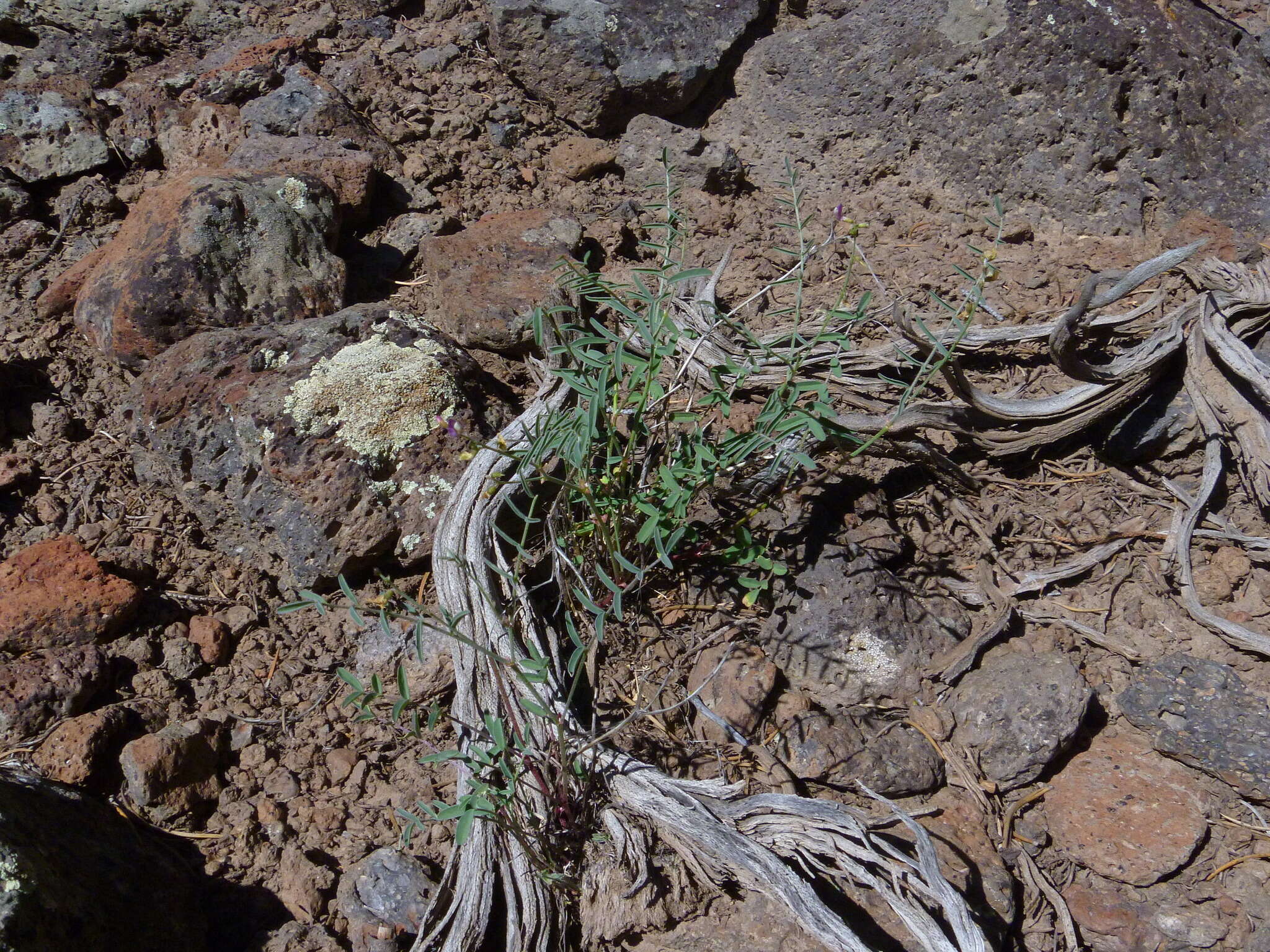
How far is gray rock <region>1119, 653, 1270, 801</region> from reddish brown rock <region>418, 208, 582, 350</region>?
7.31ft

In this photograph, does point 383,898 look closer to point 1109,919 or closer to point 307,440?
point 307,440

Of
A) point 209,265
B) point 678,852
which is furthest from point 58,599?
point 678,852

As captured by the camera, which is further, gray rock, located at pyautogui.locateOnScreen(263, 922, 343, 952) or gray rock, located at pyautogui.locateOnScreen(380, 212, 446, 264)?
gray rock, located at pyautogui.locateOnScreen(380, 212, 446, 264)

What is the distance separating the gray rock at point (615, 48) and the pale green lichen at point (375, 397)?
5.86 ft

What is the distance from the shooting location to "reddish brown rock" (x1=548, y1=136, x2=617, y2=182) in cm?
379

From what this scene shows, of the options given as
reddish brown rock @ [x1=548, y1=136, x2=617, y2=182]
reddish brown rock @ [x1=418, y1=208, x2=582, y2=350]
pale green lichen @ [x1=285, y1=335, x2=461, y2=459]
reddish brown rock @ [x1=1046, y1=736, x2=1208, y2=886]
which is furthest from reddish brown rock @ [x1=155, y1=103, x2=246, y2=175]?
reddish brown rock @ [x1=1046, y1=736, x2=1208, y2=886]

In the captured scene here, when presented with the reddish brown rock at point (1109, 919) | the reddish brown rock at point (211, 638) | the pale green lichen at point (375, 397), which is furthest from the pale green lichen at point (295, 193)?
the reddish brown rock at point (1109, 919)

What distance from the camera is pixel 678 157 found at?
367 cm

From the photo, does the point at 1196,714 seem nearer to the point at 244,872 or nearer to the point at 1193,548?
the point at 1193,548

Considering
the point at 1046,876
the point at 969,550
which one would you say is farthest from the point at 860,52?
the point at 1046,876

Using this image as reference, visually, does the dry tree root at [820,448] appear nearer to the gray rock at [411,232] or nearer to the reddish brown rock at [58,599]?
the reddish brown rock at [58,599]

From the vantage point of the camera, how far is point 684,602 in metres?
2.62

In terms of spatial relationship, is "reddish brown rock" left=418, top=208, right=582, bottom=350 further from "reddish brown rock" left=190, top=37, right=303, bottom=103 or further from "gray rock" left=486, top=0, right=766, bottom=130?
"reddish brown rock" left=190, top=37, right=303, bottom=103

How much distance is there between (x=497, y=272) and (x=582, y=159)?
36.7 inches
